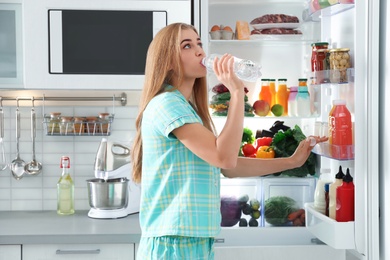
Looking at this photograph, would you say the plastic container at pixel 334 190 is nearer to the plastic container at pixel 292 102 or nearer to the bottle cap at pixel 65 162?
the plastic container at pixel 292 102

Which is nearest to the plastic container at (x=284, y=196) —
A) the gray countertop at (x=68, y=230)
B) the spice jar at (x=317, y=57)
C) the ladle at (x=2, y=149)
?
the gray countertop at (x=68, y=230)

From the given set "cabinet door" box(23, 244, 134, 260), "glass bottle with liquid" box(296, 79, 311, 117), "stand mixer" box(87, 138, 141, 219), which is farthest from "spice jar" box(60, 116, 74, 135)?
"glass bottle with liquid" box(296, 79, 311, 117)

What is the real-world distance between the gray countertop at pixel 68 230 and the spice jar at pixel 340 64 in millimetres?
1057

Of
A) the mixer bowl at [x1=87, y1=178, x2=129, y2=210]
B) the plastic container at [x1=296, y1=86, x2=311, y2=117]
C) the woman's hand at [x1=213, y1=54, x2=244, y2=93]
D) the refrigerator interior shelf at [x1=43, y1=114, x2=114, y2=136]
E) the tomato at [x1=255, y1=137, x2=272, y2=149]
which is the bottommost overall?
the mixer bowl at [x1=87, y1=178, x2=129, y2=210]

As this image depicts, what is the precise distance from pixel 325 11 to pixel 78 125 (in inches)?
54.9

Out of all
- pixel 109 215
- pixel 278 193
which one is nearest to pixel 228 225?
pixel 278 193

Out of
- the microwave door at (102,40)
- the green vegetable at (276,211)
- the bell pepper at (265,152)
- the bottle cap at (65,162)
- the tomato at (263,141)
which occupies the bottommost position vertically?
the green vegetable at (276,211)

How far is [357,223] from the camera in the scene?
2.29 meters

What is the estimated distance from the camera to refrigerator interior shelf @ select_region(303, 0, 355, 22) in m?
2.41

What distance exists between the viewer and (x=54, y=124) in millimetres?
3371

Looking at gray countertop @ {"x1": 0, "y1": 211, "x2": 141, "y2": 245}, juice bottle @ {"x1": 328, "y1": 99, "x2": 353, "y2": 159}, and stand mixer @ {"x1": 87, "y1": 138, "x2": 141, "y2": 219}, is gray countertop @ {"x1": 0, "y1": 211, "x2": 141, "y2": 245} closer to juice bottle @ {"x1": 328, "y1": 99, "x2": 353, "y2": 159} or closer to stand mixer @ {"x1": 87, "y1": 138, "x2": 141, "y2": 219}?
stand mixer @ {"x1": 87, "y1": 138, "x2": 141, "y2": 219}

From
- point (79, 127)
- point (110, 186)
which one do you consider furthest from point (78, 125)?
point (110, 186)

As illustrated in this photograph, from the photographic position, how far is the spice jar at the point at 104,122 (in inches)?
133

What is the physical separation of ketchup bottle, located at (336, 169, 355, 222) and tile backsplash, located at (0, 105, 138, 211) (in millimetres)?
1430
